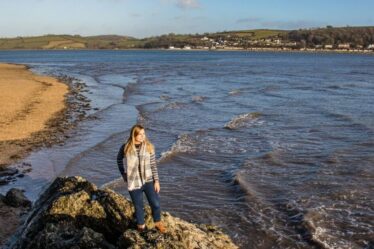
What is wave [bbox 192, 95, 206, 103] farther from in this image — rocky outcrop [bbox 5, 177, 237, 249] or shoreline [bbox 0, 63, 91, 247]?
rocky outcrop [bbox 5, 177, 237, 249]

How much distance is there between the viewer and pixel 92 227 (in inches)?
319

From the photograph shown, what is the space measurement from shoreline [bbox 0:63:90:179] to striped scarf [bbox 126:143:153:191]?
27.1 feet

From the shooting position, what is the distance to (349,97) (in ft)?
122

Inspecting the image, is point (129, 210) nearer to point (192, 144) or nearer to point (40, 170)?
point (40, 170)

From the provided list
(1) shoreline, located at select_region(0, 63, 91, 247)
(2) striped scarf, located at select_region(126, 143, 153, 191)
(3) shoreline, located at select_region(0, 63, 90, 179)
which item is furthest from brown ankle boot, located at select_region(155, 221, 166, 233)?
(3) shoreline, located at select_region(0, 63, 90, 179)

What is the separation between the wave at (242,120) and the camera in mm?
25462

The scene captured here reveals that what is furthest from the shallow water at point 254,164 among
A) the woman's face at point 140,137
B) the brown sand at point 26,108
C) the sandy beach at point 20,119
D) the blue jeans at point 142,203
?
the woman's face at point 140,137

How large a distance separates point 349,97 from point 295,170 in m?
22.6

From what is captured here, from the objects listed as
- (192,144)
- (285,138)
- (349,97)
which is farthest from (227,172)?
(349,97)

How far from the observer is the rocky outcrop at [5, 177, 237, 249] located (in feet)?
23.5

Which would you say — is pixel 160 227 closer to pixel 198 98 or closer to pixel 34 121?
pixel 34 121

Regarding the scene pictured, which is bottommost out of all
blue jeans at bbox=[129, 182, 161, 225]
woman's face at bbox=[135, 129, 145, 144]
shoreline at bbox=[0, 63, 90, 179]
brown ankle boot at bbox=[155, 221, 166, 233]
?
shoreline at bbox=[0, 63, 90, 179]

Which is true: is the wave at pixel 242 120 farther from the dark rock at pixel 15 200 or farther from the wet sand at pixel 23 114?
the dark rock at pixel 15 200

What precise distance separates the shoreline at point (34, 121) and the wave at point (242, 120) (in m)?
8.73
